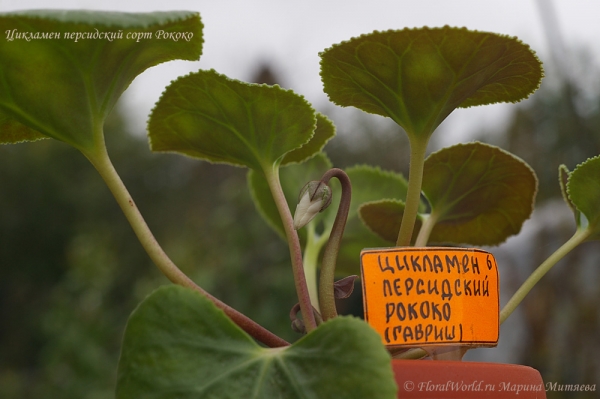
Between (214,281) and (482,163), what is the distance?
1625 mm

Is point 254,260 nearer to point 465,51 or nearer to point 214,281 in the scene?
point 214,281

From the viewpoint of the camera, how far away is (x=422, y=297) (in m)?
0.40

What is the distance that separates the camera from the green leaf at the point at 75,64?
366mm

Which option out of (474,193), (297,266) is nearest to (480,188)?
(474,193)

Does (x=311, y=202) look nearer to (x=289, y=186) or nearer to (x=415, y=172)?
(x=415, y=172)

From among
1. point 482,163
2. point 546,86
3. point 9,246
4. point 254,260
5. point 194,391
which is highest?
point 546,86

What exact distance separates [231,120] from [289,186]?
210 millimetres

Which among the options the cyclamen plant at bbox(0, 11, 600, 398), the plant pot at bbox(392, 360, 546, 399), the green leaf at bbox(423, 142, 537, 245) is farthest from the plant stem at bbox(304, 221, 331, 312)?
the plant pot at bbox(392, 360, 546, 399)

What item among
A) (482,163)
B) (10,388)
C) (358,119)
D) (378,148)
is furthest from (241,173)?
(482,163)

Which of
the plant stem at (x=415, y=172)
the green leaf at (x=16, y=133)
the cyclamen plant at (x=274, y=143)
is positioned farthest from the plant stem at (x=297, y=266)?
the green leaf at (x=16, y=133)

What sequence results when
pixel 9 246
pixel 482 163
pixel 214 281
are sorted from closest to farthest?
1. pixel 482 163
2. pixel 214 281
3. pixel 9 246

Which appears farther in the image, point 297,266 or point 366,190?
point 366,190

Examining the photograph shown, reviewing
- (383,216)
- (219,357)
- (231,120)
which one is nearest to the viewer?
(219,357)

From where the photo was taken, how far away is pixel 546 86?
1.19 m
